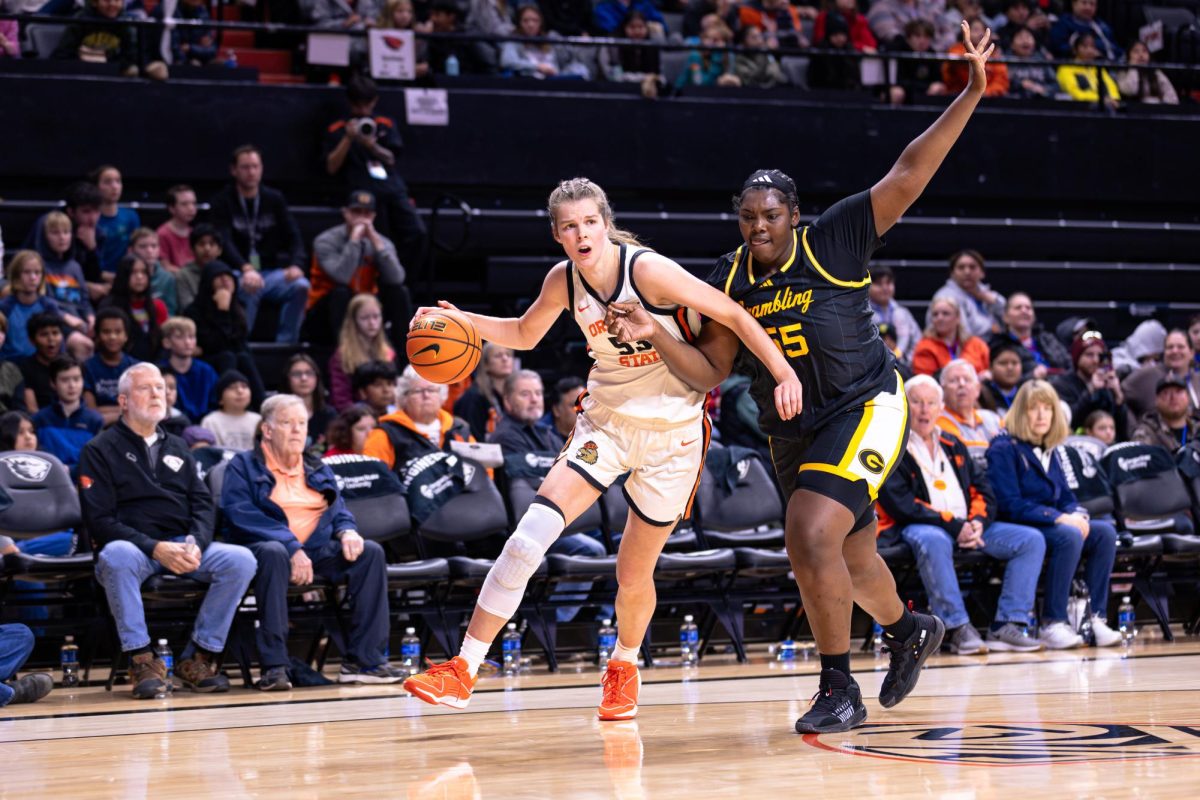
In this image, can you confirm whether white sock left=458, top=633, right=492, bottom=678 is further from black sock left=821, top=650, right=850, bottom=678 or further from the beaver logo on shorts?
black sock left=821, top=650, right=850, bottom=678

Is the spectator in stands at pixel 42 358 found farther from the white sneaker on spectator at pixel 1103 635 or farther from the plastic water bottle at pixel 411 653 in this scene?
the white sneaker on spectator at pixel 1103 635

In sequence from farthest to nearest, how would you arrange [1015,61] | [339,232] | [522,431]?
1. [1015,61]
2. [339,232]
3. [522,431]

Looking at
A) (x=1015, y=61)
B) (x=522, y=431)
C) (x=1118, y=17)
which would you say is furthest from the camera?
(x=1118, y=17)

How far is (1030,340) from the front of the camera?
35.7 ft

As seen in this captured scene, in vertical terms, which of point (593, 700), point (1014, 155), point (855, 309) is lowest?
point (593, 700)

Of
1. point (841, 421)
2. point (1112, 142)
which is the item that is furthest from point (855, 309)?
point (1112, 142)

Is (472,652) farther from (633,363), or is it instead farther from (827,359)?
(827,359)

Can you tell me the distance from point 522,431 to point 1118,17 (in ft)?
33.3

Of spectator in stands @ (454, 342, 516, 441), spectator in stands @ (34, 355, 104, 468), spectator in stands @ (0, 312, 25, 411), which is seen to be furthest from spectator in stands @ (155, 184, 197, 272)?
spectator in stands @ (454, 342, 516, 441)

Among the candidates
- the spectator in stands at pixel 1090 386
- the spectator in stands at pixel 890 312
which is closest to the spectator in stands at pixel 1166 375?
the spectator in stands at pixel 1090 386

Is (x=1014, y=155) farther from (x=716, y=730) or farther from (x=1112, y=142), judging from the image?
(x=716, y=730)

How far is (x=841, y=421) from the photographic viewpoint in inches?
191

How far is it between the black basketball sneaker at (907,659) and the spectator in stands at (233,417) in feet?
14.1

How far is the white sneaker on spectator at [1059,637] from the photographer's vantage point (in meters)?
7.99
